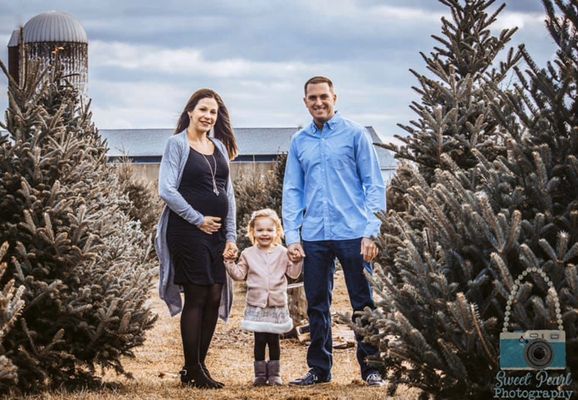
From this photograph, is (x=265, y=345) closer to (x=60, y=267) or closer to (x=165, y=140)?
(x=60, y=267)

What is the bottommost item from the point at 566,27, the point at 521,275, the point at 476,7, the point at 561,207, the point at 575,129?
the point at 521,275

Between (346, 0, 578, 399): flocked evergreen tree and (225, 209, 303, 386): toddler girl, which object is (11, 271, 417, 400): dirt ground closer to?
(225, 209, 303, 386): toddler girl

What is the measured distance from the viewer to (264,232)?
8.19 m

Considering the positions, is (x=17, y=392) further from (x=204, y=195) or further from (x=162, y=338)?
(x=162, y=338)

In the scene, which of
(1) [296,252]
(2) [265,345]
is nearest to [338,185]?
(1) [296,252]

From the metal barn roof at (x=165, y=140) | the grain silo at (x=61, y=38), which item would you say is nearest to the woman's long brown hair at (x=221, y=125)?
the grain silo at (x=61, y=38)

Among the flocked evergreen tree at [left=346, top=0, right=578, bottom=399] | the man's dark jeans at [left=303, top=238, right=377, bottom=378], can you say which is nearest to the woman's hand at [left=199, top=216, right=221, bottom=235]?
the man's dark jeans at [left=303, top=238, right=377, bottom=378]

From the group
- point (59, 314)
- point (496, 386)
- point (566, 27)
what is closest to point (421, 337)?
point (496, 386)

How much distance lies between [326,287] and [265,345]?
0.77 metres

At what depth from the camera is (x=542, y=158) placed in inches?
197

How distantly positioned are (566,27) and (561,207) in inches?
41.8

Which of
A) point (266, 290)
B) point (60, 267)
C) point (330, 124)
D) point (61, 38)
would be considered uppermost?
point (61, 38)

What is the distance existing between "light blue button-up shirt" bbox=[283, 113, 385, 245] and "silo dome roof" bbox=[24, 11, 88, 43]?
113 ft

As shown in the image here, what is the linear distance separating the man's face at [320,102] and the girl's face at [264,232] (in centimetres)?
101
